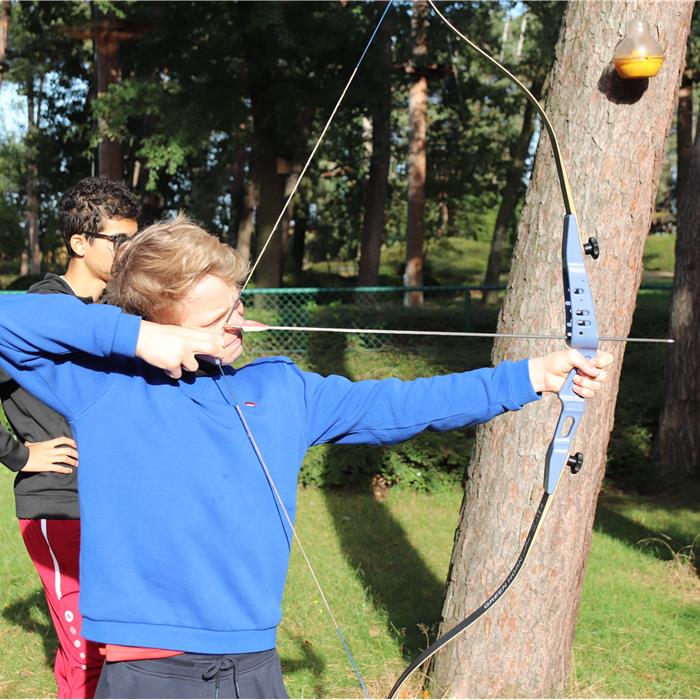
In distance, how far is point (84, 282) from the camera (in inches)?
115

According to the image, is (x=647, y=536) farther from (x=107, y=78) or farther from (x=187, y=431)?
(x=107, y=78)

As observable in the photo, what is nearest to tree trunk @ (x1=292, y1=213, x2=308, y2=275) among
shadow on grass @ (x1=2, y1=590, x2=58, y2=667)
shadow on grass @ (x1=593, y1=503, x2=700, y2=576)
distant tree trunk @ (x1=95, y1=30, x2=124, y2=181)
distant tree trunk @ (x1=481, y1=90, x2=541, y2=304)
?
distant tree trunk @ (x1=481, y1=90, x2=541, y2=304)

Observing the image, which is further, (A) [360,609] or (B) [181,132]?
(B) [181,132]

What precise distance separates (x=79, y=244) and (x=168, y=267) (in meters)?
1.08

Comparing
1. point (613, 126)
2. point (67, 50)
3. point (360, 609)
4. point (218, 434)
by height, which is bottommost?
point (360, 609)

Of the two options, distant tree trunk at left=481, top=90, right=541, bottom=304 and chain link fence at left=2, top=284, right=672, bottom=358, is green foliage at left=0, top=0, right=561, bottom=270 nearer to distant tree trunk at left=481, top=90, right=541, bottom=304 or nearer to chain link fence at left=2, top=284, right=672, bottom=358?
distant tree trunk at left=481, top=90, right=541, bottom=304

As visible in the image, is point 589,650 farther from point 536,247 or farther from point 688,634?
point 536,247

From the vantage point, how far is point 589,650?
4.29m

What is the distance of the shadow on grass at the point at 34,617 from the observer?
452 cm

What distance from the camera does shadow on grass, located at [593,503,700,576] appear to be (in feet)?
19.7

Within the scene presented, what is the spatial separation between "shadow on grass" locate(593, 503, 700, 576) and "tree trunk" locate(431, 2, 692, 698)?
2.52m

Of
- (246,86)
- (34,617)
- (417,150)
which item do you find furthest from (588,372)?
(417,150)

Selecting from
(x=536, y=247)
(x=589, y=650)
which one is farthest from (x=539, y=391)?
(x=589, y=650)

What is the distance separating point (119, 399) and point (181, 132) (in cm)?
1503
